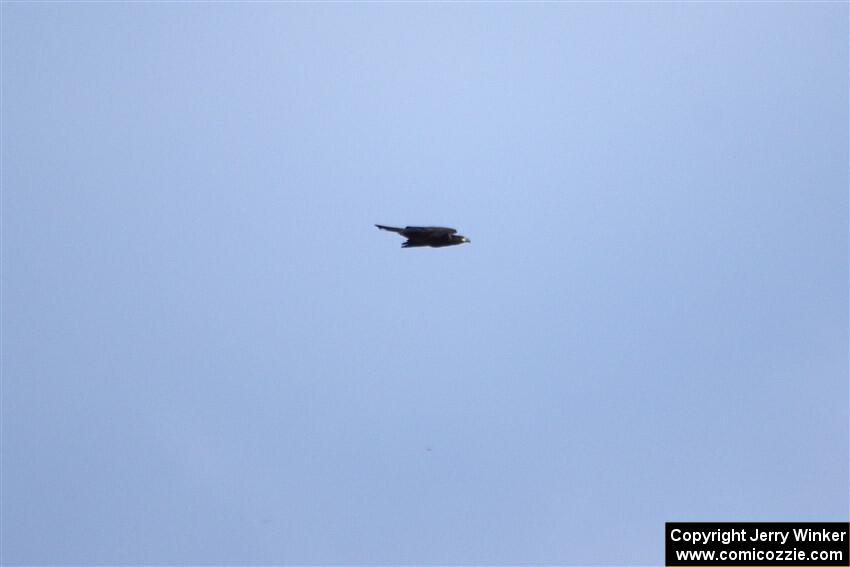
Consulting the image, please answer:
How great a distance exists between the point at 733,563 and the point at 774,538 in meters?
3.77

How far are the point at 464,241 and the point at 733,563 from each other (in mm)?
33039

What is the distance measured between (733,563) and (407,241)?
35.5 metres

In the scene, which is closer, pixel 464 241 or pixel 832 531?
pixel 464 241

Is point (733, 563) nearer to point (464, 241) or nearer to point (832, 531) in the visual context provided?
point (832, 531)

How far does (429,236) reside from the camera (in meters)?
58.9

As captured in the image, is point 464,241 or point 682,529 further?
point 682,529

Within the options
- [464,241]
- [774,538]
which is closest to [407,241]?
[464,241]

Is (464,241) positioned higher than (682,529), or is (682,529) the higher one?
(464,241)

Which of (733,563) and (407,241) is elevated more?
(407,241)

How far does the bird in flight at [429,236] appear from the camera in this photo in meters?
58.3

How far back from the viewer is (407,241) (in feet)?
195

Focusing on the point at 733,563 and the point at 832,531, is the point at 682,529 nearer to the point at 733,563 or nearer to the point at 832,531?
the point at 733,563

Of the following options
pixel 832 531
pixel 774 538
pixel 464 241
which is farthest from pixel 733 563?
pixel 464 241

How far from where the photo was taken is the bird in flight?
58.3m
